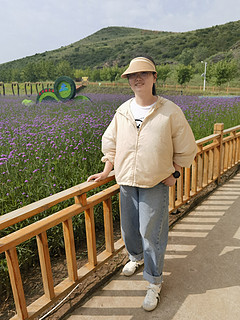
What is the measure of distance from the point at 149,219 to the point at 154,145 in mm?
511

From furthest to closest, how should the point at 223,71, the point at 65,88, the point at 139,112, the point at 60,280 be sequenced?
the point at 223,71 < the point at 65,88 < the point at 60,280 < the point at 139,112

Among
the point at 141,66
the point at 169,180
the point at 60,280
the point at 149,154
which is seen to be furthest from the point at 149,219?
the point at 60,280

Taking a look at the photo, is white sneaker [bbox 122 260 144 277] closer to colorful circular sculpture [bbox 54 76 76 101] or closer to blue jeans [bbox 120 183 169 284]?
blue jeans [bbox 120 183 169 284]

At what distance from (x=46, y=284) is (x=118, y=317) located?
57cm

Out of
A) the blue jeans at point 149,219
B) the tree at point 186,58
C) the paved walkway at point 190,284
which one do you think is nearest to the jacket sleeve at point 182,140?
the blue jeans at point 149,219

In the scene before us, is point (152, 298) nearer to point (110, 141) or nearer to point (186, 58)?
point (110, 141)

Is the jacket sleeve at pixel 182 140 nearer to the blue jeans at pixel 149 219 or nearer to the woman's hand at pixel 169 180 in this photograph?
the woman's hand at pixel 169 180

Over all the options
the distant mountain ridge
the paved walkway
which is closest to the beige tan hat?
the paved walkway

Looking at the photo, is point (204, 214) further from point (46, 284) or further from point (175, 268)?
point (46, 284)

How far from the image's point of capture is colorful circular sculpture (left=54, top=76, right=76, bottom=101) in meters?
10.5

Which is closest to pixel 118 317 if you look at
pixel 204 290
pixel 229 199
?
pixel 204 290

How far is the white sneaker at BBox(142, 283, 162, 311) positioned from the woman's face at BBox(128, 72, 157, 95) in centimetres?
141

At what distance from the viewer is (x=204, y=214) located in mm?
3480

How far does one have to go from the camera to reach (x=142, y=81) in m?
1.70
